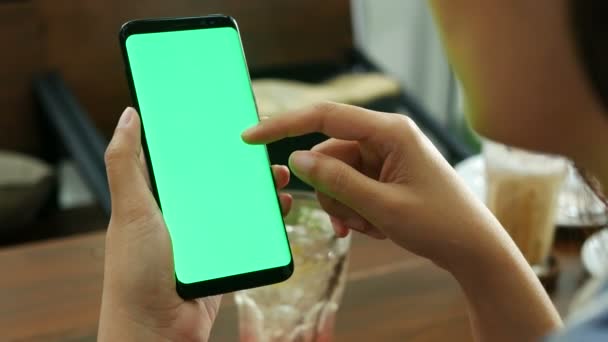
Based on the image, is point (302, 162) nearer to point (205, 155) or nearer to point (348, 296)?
point (205, 155)

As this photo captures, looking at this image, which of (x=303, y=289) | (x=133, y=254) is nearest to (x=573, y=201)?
(x=303, y=289)

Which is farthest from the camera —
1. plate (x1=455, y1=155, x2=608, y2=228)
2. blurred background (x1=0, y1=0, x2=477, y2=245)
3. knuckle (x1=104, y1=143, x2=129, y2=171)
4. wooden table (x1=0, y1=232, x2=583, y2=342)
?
blurred background (x1=0, y1=0, x2=477, y2=245)

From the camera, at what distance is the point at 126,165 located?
0.56 meters

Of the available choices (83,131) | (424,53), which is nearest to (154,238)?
(83,131)

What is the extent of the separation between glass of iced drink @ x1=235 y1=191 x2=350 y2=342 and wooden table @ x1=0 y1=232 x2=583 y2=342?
0.06 m

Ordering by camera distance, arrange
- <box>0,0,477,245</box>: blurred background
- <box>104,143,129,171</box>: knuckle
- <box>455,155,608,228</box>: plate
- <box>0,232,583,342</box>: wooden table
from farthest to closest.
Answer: <box>0,0,477,245</box>: blurred background < <box>455,155,608,228</box>: plate < <box>0,232,583,342</box>: wooden table < <box>104,143,129,171</box>: knuckle

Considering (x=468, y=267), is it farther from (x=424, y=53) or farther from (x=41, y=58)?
(x=424, y=53)

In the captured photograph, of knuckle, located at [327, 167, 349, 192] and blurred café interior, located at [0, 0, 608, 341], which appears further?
blurred café interior, located at [0, 0, 608, 341]

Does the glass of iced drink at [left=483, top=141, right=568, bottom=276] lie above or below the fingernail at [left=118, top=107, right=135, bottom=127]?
below

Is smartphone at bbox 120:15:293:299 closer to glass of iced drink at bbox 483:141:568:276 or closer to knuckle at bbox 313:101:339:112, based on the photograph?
knuckle at bbox 313:101:339:112

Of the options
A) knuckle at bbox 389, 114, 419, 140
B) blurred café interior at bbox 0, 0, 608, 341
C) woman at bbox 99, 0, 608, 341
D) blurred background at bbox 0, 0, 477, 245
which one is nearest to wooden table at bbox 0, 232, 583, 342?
blurred café interior at bbox 0, 0, 608, 341

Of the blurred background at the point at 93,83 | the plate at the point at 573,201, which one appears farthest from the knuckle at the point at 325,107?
the blurred background at the point at 93,83

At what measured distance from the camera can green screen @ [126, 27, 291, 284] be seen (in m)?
0.58

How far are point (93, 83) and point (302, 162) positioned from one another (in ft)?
3.91
